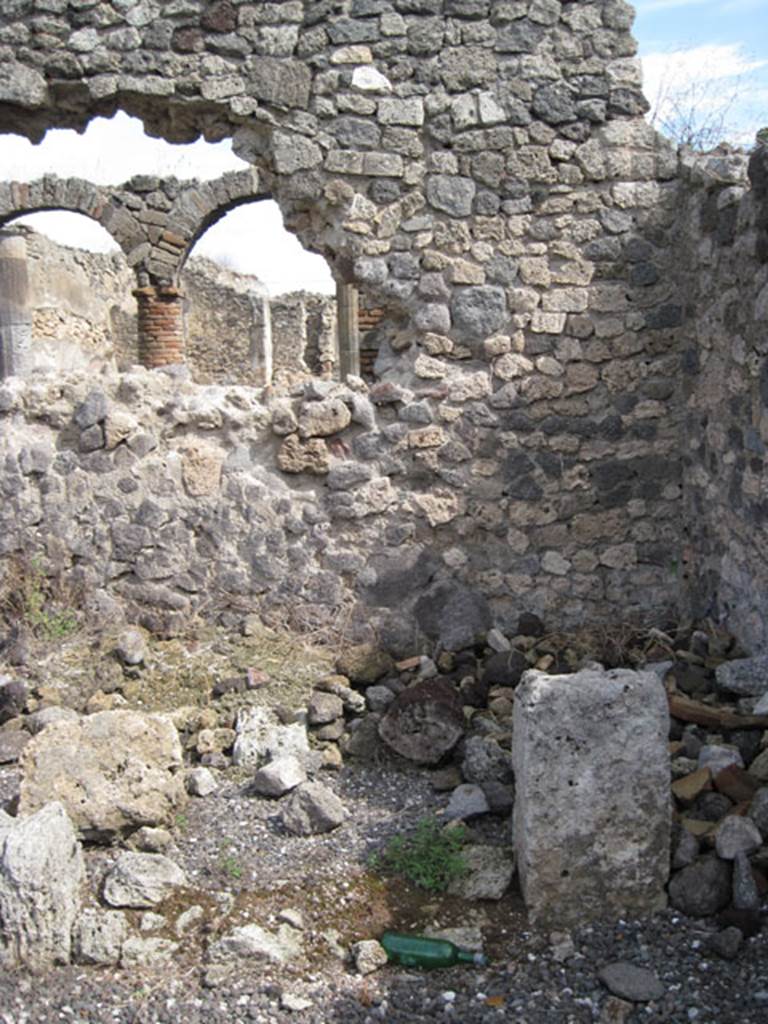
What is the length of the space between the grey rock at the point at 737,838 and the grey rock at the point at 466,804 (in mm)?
856

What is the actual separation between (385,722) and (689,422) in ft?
7.69

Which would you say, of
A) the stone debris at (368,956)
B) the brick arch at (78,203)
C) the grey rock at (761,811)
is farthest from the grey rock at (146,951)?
the brick arch at (78,203)

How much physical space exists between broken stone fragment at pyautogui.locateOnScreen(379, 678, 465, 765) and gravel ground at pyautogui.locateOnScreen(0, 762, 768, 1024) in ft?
2.28

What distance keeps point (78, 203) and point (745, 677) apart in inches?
425

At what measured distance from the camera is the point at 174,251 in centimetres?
1209

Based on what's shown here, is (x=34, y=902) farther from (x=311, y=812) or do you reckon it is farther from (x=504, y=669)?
(x=504, y=669)

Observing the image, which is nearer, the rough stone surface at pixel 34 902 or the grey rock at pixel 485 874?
the rough stone surface at pixel 34 902

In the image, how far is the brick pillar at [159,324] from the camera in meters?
12.1

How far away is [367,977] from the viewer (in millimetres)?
2834

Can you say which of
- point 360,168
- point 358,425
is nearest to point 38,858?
point 358,425

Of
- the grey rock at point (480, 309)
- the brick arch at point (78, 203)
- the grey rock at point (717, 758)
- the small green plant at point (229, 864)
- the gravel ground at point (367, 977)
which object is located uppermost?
the brick arch at point (78, 203)

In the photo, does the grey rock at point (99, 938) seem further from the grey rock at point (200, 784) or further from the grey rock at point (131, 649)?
the grey rock at point (131, 649)

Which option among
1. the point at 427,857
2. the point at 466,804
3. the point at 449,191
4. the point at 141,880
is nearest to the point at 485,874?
the point at 427,857

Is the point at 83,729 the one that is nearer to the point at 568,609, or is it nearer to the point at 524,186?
the point at 568,609
